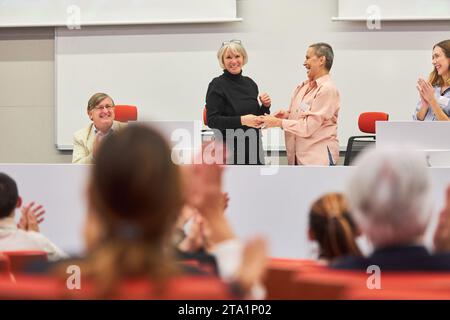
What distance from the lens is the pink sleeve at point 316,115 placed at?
4016 millimetres

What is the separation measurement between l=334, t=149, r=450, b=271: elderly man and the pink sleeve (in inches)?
102

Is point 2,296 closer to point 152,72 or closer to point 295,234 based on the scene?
point 295,234

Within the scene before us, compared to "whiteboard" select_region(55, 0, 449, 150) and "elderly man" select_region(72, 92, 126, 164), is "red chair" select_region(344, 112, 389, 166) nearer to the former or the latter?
"whiteboard" select_region(55, 0, 449, 150)

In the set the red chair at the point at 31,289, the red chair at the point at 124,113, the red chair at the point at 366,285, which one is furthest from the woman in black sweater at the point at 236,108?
the red chair at the point at 31,289

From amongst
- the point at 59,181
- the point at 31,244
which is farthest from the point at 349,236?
the point at 59,181

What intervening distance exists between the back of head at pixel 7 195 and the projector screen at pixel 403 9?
4288mm

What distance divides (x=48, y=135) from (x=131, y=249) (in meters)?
6.08

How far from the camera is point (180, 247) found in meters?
1.99

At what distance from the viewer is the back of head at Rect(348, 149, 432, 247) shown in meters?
1.38

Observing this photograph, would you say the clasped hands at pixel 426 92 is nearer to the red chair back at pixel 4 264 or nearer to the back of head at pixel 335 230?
the back of head at pixel 335 230

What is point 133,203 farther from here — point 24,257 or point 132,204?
point 24,257

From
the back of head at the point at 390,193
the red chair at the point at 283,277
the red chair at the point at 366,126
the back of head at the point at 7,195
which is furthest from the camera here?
the red chair at the point at 366,126

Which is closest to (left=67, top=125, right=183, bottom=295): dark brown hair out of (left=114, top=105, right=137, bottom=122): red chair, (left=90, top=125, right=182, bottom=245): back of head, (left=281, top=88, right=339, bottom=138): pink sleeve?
(left=90, top=125, right=182, bottom=245): back of head

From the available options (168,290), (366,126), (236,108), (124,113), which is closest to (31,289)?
(168,290)
